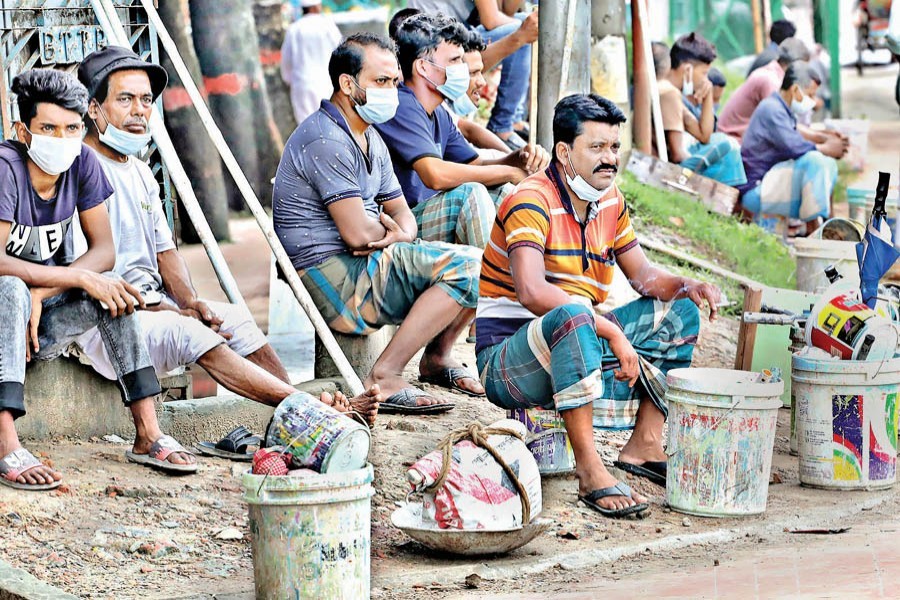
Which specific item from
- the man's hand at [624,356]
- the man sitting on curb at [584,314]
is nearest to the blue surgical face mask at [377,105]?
the man sitting on curb at [584,314]

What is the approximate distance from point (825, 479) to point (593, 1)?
6.20m

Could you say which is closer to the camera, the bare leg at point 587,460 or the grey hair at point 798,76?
the bare leg at point 587,460

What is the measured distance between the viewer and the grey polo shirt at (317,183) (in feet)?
19.2

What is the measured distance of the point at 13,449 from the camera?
477cm

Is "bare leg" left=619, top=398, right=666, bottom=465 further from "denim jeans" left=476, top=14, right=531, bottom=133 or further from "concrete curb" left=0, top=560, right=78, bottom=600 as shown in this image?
"denim jeans" left=476, top=14, right=531, bottom=133

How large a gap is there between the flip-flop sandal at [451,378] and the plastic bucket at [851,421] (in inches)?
59.3

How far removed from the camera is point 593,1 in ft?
35.8

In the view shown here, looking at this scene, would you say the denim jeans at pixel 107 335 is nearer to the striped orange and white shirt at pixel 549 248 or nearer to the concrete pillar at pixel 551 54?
→ the striped orange and white shirt at pixel 549 248

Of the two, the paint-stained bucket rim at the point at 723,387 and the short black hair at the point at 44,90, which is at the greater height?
the short black hair at the point at 44,90

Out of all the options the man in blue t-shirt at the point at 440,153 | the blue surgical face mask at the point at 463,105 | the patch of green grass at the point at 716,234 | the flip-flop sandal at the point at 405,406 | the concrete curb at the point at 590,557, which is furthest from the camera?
the patch of green grass at the point at 716,234

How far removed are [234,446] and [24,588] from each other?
4.99 ft

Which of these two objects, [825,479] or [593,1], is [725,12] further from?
[825,479]

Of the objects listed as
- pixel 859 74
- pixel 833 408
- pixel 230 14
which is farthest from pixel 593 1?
pixel 859 74

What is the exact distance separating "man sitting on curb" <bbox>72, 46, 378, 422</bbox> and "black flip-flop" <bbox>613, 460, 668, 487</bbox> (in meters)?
1.41
